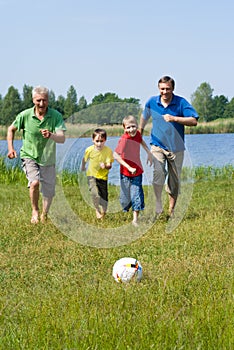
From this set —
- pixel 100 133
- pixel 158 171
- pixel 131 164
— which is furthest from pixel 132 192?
pixel 100 133

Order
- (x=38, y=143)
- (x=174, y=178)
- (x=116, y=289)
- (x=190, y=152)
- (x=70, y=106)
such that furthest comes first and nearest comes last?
(x=70, y=106) < (x=190, y=152) < (x=174, y=178) < (x=38, y=143) < (x=116, y=289)

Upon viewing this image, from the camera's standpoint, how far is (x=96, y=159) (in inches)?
343

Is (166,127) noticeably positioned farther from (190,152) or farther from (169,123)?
(190,152)

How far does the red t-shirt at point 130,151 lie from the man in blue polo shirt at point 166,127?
0.60 feet

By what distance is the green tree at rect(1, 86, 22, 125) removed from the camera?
2066 inches

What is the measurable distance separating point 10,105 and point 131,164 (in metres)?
46.6

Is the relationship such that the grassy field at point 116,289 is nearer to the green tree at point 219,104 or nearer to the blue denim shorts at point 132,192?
the blue denim shorts at point 132,192

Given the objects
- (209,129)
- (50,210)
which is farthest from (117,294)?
(209,129)

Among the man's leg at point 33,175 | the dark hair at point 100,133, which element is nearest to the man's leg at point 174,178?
the dark hair at point 100,133

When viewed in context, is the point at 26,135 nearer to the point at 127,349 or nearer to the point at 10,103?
the point at 127,349

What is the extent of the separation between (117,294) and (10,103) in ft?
164

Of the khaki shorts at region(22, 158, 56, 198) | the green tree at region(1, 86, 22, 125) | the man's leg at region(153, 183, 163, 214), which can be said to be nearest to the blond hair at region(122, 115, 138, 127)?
the man's leg at region(153, 183, 163, 214)

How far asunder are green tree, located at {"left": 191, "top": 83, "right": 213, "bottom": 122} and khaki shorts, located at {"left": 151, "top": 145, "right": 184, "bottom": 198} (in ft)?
122

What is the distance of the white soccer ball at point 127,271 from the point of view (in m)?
5.23
